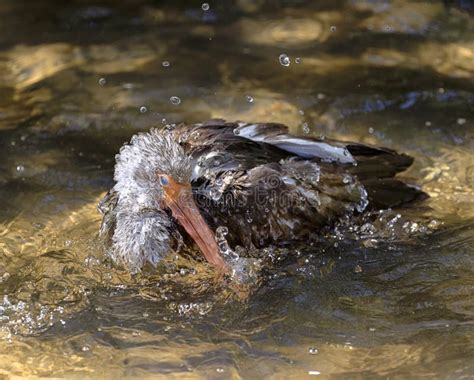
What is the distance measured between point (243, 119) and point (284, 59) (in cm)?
81

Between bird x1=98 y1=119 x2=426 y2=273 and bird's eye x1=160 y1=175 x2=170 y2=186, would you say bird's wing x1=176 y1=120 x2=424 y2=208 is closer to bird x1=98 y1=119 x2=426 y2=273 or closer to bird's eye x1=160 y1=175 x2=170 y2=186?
bird x1=98 y1=119 x2=426 y2=273

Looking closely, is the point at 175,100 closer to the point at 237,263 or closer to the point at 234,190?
the point at 234,190

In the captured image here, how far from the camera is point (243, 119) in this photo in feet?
20.6

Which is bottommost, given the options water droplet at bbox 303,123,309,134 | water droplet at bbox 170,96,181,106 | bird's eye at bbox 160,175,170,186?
water droplet at bbox 303,123,309,134

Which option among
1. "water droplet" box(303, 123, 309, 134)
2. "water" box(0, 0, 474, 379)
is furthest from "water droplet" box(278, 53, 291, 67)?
"water droplet" box(303, 123, 309, 134)

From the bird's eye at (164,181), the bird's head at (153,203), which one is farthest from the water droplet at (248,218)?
the bird's eye at (164,181)

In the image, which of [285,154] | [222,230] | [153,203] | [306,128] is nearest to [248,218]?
[222,230]

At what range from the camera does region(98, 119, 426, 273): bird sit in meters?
4.92

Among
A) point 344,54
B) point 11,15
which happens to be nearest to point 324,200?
point 344,54

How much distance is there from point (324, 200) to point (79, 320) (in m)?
1.67

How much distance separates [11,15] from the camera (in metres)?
7.46

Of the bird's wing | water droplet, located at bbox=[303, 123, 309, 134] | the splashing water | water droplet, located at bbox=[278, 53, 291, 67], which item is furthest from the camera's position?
water droplet, located at bbox=[278, 53, 291, 67]

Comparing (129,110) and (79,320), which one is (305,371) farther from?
(129,110)

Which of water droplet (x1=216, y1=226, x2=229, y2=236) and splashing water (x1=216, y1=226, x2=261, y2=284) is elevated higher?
water droplet (x1=216, y1=226, x2=229, y2=236)
